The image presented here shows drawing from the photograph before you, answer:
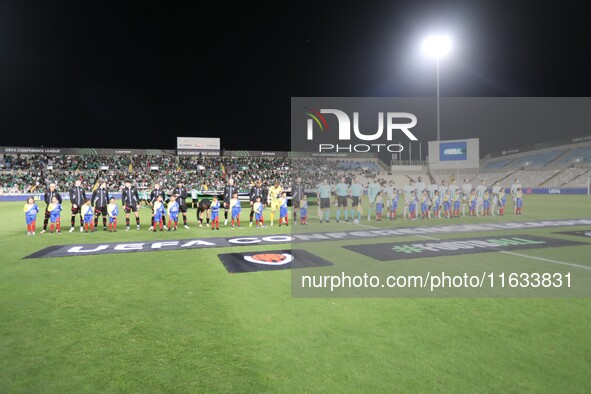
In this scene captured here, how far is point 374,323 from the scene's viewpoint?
438 cm

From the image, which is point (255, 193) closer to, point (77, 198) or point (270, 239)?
point (270, 239)

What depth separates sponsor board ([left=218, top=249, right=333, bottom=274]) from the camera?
7336mm

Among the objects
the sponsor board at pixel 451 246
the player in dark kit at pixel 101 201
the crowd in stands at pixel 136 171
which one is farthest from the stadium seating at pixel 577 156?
the player in dark kit at pixel 101 201

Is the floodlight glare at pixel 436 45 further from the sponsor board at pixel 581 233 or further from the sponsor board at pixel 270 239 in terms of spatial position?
the sponsor board at pixel 581 233

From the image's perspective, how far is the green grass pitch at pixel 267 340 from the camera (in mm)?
3084

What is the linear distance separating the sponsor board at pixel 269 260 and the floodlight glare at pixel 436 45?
23863mm

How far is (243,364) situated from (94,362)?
1.41m

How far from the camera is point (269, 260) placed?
8008 millimetres

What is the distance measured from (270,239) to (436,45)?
22.8m

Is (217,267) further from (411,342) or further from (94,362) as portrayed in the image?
(411,342)

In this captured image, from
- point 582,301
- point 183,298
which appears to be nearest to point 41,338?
point 183,298

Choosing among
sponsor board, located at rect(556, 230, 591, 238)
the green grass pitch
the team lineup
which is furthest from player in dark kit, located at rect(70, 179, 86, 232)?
sponsor board, located at rect(556, 230, 591, 238)

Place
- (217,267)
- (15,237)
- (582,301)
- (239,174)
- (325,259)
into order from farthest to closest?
1. (239,174)
2. (15,237)
3. (325,259)
4. (217,267)
5. (582,301)

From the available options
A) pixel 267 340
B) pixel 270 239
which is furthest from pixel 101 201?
pixel 267 340
